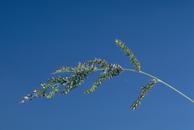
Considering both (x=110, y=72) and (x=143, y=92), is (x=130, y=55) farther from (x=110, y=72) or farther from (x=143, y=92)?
(x=143, y=92)

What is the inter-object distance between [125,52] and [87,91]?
144 cm

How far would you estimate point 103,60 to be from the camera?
10641 millimetres

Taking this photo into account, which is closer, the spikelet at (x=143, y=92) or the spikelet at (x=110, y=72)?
the spikelet at (x=110, y=72)

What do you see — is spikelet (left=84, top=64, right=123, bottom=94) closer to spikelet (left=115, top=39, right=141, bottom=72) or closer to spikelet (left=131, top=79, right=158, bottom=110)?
spikelet (left=115, top=39, right=141, bottom=72)

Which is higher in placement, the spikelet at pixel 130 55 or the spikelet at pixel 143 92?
the spikelet at pixel 130 55

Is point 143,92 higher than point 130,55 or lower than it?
lower

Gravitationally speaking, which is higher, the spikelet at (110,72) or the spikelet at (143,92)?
the spikelet at (110,72)

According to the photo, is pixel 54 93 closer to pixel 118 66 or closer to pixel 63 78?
pixel 63 78

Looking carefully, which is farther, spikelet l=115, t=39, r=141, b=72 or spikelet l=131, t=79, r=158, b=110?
spikelet l=131, t=79, r=158, b=110

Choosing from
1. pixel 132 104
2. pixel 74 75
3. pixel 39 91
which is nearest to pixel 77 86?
pixel 74 75

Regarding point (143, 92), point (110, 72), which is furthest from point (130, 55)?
point (143, 92)

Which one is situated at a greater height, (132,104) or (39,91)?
(39,91)

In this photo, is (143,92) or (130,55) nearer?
(130,55)

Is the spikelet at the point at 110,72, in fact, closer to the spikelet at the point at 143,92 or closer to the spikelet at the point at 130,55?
the spikelet at the point at 130,55
